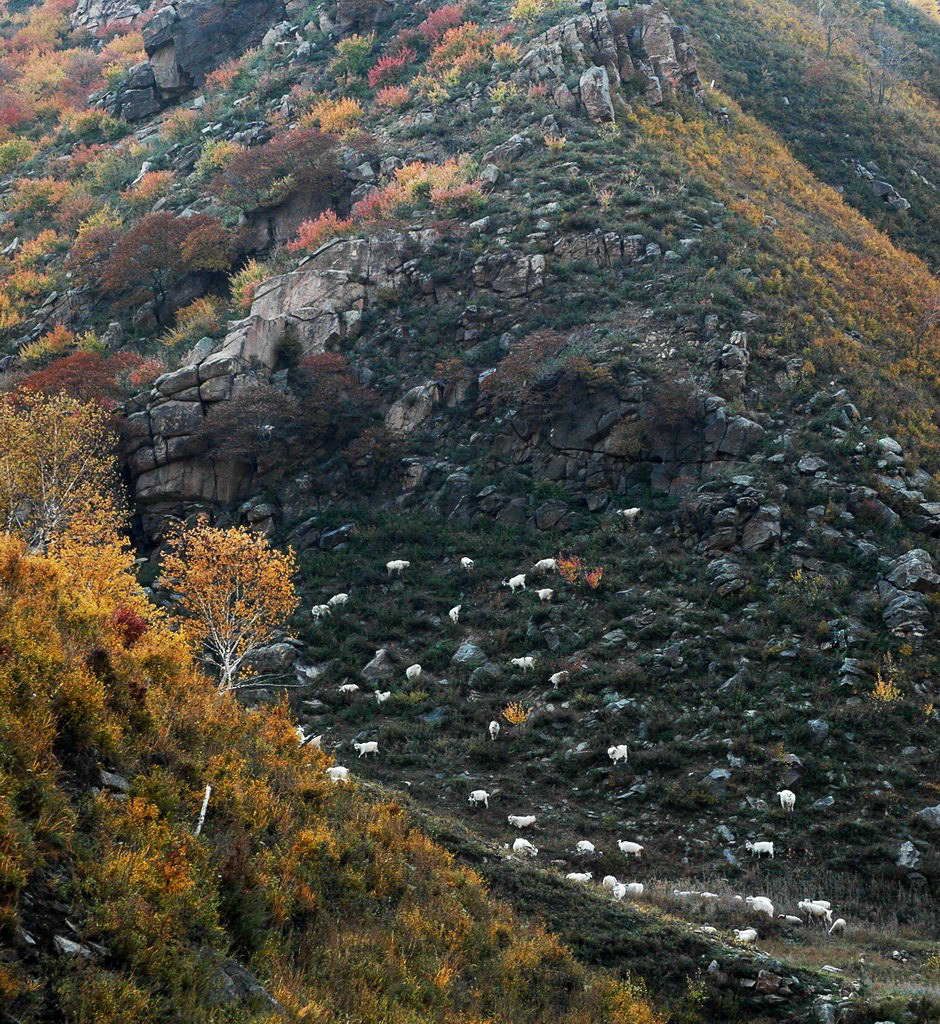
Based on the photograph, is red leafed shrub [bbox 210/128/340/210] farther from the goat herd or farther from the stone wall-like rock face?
the goat herd

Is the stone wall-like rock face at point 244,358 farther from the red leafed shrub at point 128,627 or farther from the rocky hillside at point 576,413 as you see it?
the red leafed shrub at point 128,627

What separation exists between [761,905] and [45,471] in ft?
66.2

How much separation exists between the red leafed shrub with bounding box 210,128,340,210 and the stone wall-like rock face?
23.5ft

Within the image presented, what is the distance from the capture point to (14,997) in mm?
5520

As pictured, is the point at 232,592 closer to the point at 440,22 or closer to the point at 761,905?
the point at 761,905

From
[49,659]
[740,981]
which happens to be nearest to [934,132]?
[740,981]

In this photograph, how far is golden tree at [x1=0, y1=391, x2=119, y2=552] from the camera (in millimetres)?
22531

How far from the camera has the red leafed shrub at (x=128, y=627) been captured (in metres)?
12.0

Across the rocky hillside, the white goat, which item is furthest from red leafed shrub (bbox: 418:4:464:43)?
the white goat

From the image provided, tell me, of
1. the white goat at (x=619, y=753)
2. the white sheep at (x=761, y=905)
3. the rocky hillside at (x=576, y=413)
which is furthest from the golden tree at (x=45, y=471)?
the white sheep at (x=761, y=905)

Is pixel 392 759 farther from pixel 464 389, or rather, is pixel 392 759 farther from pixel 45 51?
pixel 45 51

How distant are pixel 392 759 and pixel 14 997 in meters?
13.8

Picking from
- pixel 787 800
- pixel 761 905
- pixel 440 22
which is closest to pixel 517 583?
pixel 787 800

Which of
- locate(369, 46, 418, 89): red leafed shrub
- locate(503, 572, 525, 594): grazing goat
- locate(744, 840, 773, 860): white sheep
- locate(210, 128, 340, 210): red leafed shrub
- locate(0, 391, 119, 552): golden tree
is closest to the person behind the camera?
locate(744, 840, 773, 860): white sheep
